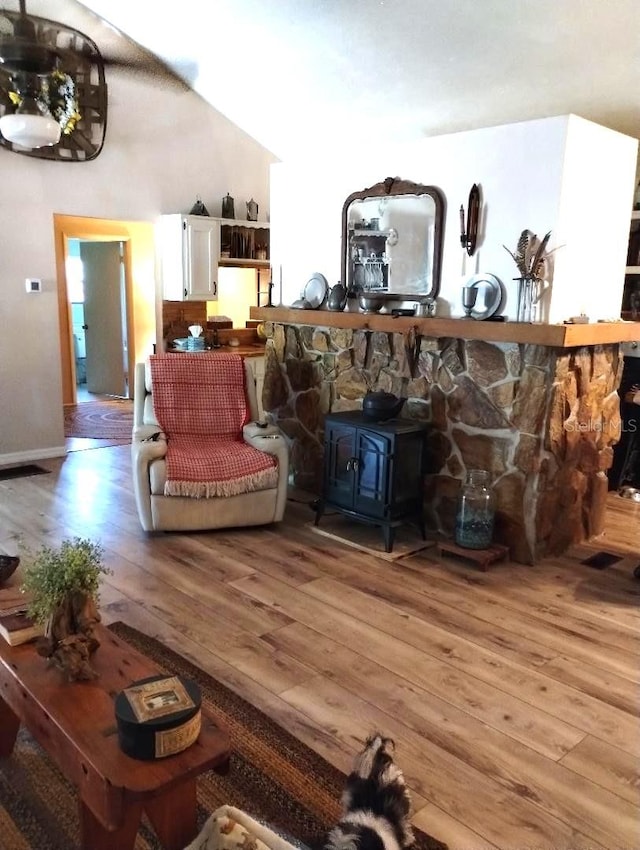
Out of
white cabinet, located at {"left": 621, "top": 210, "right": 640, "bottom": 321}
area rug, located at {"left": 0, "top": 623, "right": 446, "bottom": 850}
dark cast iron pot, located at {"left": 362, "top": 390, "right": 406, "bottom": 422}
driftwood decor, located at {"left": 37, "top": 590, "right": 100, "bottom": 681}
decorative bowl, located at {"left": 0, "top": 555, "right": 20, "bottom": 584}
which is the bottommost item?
area rug, located at {"left": 0, "top": 623, "right": 446, "bottom": 850}

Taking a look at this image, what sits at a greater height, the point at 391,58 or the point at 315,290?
the point at 391,58

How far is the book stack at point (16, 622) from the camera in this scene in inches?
76.9

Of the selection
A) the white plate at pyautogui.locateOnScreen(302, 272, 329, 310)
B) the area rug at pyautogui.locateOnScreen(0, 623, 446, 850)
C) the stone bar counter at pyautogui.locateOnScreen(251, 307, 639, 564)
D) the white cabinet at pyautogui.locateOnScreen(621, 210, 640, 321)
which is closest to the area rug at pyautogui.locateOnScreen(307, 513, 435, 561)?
the stone bar counter at pyautogui.locateOnScreen(251, 307, 639, 564)

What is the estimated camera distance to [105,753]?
4.94 feet

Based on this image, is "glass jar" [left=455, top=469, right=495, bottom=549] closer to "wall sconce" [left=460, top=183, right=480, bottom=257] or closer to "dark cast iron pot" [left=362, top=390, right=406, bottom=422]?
"dark cast iron pot" [left=362, top=390, right=406, bottom=422]

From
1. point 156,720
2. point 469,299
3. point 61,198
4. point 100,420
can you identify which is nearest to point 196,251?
point 61,198

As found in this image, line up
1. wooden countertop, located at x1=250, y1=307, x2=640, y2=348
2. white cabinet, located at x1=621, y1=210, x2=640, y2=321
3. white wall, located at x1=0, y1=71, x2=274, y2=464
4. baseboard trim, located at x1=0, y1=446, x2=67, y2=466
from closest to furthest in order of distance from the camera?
wooden countertop, located at x1=250, y1=307, x2=640, y2=348 → white cabinet, located at x1=621, y1=210, x2=640, y2=321 → white wall, located at x1=0, y1=71, x2=274, y2=464 → baseboard trim, located at x1=0, y1=446, x2=67, y2=466

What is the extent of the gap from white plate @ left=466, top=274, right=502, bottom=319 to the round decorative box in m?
2.69

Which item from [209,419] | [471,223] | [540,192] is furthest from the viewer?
[209,419]

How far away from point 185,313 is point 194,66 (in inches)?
84.0

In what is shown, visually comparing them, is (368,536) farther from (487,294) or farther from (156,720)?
(156,720)

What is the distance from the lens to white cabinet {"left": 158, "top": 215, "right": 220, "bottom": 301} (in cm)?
621

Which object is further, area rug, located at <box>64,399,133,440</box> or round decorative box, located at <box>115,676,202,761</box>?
area rug, located at <box>64,399,133,440</box>

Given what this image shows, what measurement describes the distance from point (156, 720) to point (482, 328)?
8.79 ft
